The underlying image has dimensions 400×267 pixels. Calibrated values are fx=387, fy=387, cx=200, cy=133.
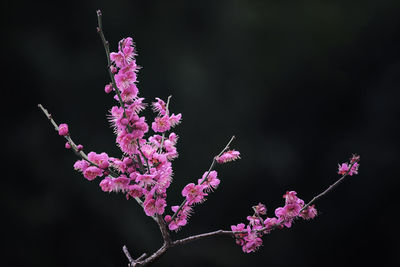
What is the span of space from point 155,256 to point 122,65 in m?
0.77

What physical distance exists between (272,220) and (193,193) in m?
0.33

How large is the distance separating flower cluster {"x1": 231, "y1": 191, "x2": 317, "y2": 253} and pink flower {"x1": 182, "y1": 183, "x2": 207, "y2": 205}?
232mm

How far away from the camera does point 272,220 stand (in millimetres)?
1512

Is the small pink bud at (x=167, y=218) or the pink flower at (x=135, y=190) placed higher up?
the pink flower at (x=135, y=190)

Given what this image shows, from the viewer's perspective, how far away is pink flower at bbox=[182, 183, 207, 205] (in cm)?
146

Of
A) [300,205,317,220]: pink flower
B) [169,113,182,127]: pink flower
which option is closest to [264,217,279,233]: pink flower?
[300,205,317,220]: pink flower

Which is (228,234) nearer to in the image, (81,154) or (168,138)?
Result: (168,138)

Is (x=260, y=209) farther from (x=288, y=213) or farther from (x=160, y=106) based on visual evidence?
(x=160, y=106)

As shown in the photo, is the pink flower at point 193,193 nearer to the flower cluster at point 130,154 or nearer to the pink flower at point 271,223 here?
the flower cluster at point 130,154

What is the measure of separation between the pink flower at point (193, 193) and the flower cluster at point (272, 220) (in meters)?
0.23

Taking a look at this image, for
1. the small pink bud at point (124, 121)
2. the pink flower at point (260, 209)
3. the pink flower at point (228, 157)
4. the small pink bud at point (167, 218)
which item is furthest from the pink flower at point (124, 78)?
the pink flower at point (260, 209)

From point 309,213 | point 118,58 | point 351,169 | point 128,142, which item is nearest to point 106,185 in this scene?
point 128,142

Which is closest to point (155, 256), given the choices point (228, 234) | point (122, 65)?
point (228, 234)

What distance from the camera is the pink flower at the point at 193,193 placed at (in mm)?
1456
